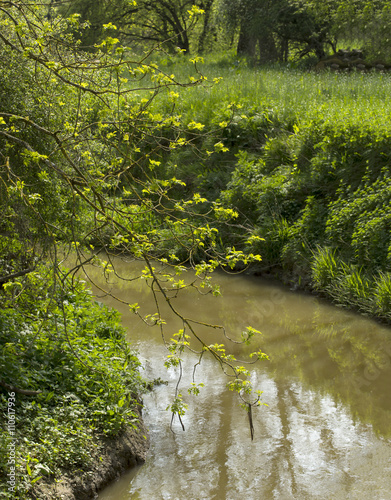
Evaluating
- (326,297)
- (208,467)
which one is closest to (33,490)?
(208,467)

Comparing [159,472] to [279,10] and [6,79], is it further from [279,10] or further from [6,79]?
[279,10]

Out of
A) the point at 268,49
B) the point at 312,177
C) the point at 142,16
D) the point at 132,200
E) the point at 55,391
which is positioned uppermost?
the point at 142,16

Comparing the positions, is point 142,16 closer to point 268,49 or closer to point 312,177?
point 268,49

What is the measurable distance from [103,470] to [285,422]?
6.36 ft

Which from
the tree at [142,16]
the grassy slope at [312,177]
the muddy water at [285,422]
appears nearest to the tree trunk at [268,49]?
the tree at [142,16]

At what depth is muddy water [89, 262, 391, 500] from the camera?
14.9 feet

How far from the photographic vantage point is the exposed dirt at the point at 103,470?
12.6ft

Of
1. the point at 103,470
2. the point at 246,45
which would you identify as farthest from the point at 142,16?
the point at 103,470

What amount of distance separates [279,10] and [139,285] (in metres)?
14.6

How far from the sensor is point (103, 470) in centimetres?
438

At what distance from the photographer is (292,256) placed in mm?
9797

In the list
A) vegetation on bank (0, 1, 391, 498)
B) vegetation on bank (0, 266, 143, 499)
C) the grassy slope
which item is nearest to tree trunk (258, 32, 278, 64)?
vegetation on bank (0, 1, 391, 498)

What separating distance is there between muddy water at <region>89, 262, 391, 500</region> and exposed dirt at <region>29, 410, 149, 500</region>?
9cm

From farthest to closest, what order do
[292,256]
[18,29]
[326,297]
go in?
1. [292,256]
2. [326,297]
3. [18,29]
